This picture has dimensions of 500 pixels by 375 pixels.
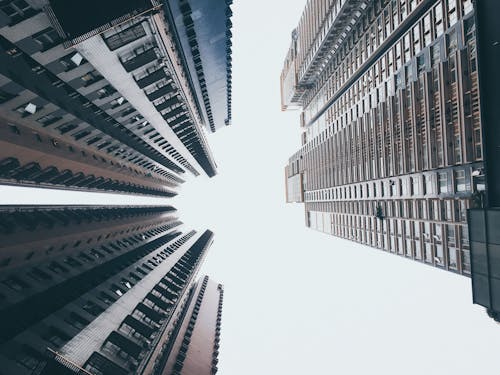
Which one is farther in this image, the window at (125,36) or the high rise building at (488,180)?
the window at (125,36)

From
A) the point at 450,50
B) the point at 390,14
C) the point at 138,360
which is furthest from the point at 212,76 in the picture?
the point at 138,360

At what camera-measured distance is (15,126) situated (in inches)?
1340

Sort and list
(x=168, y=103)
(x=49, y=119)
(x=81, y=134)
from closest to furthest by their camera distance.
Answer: (x=49, y=119), (x=81, y=134), (x=168, y=103)

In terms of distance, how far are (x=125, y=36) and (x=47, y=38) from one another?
6937 mm

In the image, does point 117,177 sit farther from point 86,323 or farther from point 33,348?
point 33,348

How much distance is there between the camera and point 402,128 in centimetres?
6169

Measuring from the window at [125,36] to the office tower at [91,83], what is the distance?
0.10m

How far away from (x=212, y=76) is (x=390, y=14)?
125 feet

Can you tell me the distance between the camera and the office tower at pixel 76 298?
103ft

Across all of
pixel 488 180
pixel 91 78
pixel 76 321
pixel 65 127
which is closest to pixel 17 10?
pixel 91 78

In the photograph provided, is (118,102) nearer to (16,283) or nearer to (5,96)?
(5,96)

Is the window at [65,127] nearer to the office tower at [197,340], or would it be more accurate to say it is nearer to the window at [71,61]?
the window at [71,61]

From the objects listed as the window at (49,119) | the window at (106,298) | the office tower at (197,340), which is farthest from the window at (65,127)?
the office tower at (197,340)

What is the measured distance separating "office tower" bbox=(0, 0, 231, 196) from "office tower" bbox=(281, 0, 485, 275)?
96.0 feet
